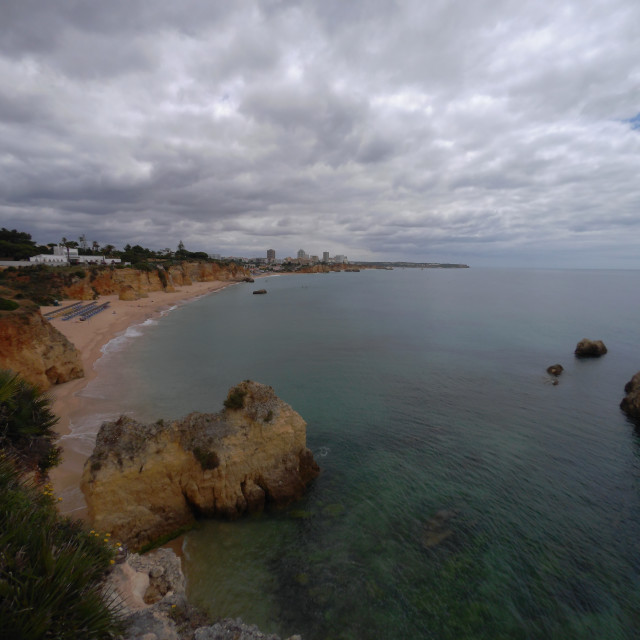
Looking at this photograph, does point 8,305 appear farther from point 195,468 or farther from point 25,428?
point 195,468

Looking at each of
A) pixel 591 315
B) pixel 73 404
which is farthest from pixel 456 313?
pixel 73 404

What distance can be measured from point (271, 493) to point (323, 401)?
951 centimetres

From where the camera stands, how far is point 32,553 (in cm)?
416

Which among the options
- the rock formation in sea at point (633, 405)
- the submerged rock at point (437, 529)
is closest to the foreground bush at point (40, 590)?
the submerged rock at point (437, 529)

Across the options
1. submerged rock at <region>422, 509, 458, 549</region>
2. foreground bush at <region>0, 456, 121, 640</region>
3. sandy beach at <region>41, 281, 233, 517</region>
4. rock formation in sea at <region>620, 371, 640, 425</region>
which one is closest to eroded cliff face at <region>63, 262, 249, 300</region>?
sandy beach at <region>41, 281, 233, 517</region>

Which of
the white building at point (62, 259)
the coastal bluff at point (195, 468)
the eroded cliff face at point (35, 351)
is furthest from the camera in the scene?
the white building at point (62, 259)

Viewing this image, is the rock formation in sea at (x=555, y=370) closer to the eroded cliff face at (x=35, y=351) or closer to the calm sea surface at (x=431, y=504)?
the calm sea surface at (x=431, y=504)

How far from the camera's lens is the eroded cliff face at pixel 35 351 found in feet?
64.8

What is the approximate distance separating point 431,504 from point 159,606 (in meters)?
9.52

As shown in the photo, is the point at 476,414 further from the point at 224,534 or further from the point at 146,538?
the point at 146,538

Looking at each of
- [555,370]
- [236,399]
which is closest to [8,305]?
[236,399]

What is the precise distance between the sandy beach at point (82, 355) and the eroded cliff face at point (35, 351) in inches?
37.3

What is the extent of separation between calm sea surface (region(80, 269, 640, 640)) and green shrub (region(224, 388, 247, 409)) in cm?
389

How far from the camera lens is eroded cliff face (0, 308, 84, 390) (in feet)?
64.8
